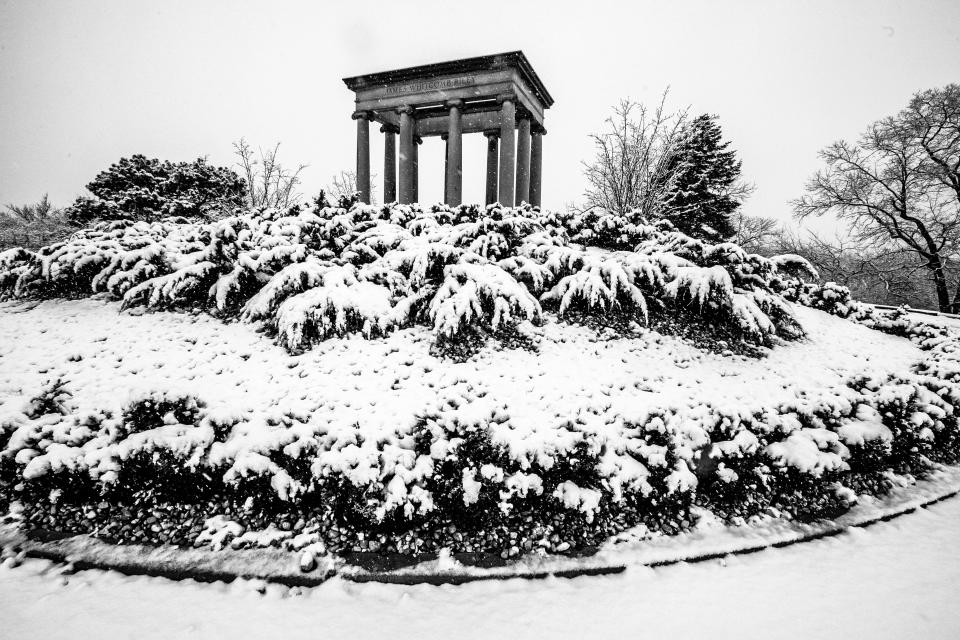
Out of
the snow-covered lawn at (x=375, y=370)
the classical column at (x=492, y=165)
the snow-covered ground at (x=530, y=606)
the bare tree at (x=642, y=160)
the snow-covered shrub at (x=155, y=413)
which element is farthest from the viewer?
the classical column at (x=492, y=165)

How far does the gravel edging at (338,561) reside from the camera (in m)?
2.09

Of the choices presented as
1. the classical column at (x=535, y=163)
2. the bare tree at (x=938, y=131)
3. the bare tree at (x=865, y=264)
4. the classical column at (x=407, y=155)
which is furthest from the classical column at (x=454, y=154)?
the bare tree at (x=938, y=131)

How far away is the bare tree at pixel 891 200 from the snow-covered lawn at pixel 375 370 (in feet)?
50.5

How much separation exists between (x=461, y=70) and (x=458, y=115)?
140cm

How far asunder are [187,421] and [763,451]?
411 centimetres

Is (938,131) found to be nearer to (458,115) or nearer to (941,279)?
(941,279)

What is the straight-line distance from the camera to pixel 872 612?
1.91 meters

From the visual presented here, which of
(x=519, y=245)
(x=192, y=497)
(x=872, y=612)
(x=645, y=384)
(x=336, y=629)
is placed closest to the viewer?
(x=336, y=629)

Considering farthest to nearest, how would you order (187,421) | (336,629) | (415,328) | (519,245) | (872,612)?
(519,245)
(415,328)
(187,421)
(872,612)
(336,629)

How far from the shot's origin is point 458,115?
43.5ft

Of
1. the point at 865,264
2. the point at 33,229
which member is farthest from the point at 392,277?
the point at 33,229

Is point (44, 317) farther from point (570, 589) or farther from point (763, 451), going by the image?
point (763, 451)

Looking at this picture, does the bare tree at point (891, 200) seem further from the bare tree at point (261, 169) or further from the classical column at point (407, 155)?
the bare tree at point (261, 169)

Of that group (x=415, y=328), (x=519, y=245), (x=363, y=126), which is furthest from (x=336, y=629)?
(x=363, y=126)
